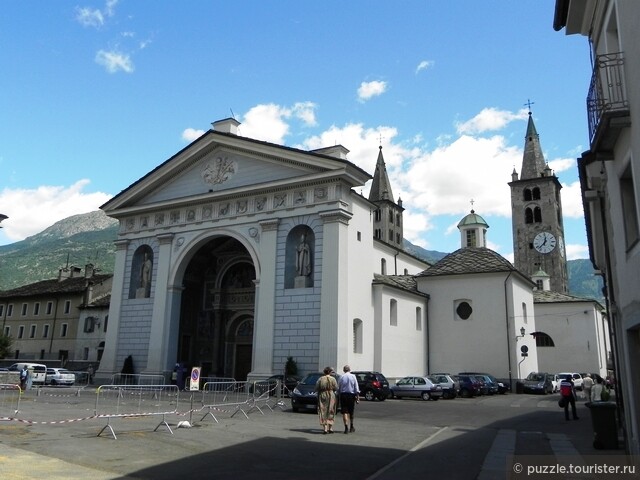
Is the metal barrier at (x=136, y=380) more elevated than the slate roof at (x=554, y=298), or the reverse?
the slate roof at (x=554, y=298)

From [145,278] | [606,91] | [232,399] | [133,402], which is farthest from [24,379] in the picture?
[606,91]

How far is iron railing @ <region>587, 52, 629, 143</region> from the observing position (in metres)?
7.98

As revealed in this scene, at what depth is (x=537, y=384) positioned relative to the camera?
33.8m

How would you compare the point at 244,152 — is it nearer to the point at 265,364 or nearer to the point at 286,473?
the point at 265,364

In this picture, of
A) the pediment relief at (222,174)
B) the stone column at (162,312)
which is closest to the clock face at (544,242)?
the pediment relief at (222,174)

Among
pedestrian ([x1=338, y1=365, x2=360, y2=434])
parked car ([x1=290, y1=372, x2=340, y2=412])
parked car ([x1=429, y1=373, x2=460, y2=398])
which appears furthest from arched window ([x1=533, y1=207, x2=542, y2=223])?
pedestrian ([x1=338, y1=365, x2=360, y2=434])

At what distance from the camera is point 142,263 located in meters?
36.0

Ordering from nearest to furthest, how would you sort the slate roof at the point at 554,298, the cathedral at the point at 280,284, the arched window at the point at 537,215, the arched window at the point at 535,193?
the cathedral at the point at 280,284 → the slate roof at the point at 554,298 → the arched window at the point at 537,215 → the arched window at the point at 535,193

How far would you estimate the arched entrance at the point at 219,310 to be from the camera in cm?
3450

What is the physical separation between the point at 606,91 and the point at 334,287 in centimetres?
1997

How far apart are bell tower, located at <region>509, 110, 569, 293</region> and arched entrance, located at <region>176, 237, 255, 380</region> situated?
3694 centimetres

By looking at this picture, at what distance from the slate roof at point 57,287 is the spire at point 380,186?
33.5m

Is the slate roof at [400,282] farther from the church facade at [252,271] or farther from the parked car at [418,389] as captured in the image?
the parked car at [418,389]

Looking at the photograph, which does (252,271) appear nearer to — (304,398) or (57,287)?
(304,398)
